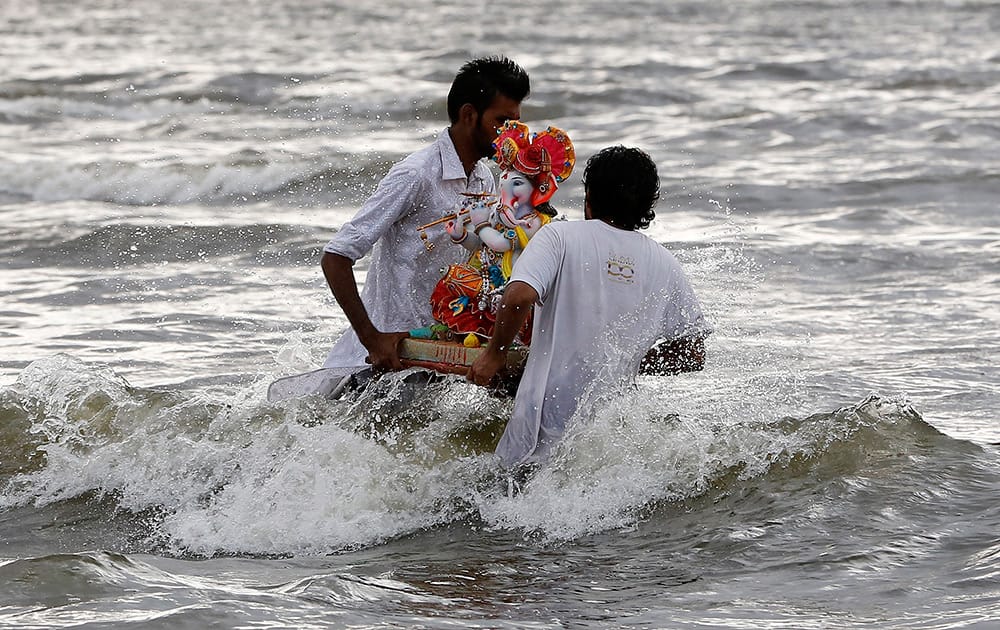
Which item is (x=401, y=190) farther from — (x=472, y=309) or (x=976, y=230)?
(x=976, y=230)

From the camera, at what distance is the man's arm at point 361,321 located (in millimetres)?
4953

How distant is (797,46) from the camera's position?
2708cm

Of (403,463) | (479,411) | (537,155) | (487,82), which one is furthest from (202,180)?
(537,155)

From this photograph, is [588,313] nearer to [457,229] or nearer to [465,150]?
[457,229]

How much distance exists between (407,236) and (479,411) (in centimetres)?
101

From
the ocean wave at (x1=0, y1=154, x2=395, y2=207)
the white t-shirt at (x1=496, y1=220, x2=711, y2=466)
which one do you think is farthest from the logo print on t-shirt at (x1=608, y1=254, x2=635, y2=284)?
the ocean wave at (x1=0, y1=154, x2=395, y2=207)

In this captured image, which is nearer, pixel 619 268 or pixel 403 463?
pixel 619 268

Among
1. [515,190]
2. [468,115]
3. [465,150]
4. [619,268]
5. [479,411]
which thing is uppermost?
[468,115]

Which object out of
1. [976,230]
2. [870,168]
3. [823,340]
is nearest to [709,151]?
[870,168]

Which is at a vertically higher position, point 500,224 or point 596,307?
point 500,224

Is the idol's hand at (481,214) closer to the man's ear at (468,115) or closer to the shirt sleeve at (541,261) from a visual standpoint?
the shirt sleeve at (541,261)

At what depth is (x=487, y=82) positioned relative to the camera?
16.3ft

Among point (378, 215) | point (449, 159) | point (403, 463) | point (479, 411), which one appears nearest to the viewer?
point (378, 215)

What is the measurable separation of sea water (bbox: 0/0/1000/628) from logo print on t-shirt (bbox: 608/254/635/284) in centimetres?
50
